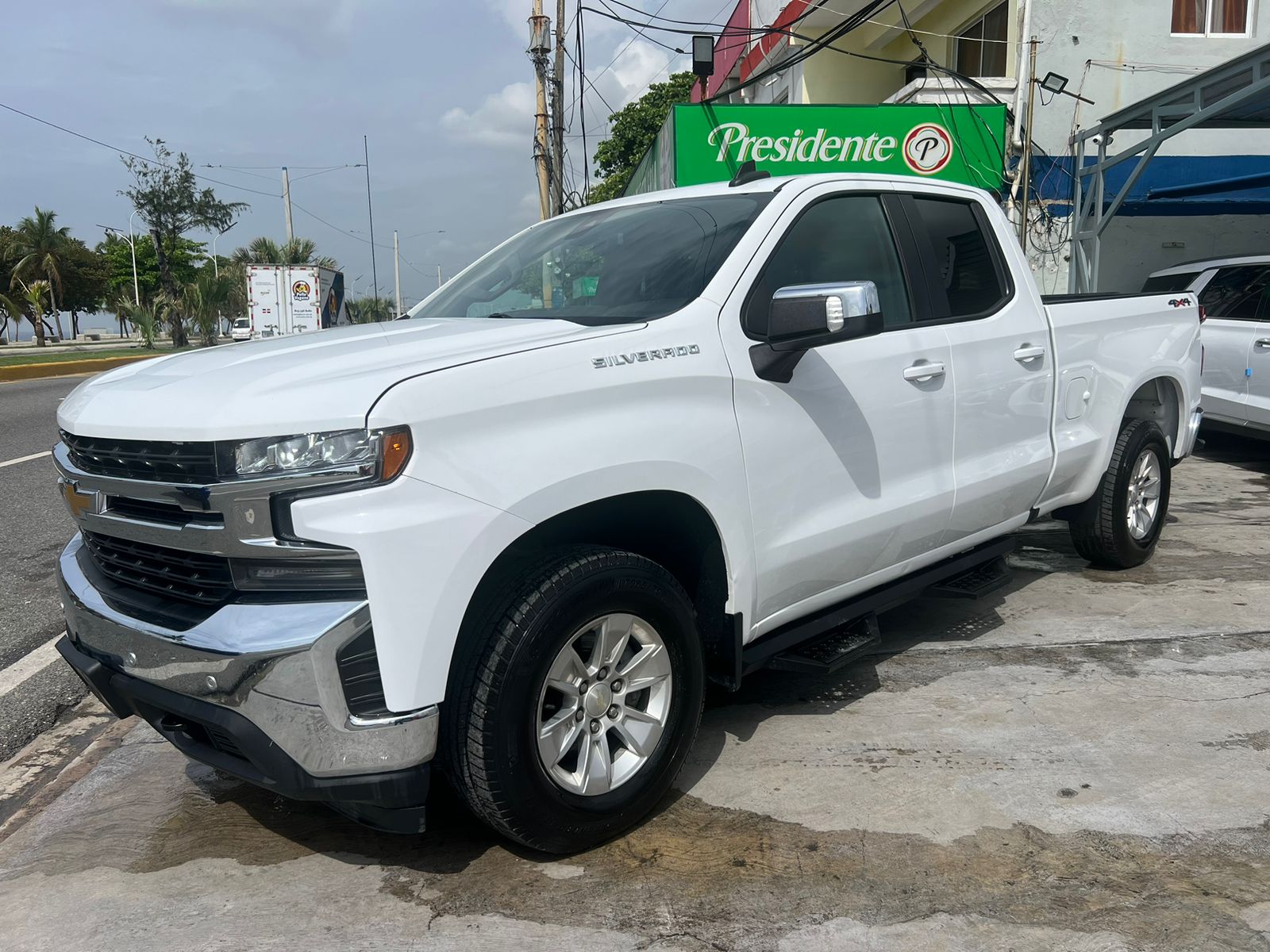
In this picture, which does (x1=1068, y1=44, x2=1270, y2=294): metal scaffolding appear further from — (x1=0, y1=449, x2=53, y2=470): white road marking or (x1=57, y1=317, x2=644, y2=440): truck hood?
(x1=0, y1=449, x2=53, y2=470): white road marking

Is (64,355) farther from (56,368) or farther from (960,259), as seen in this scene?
(960,259)

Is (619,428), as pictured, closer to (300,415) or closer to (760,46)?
(300,415)

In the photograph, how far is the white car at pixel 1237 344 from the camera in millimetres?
8367

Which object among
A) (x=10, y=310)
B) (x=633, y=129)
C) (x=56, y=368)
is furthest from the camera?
(x=10, y=310)

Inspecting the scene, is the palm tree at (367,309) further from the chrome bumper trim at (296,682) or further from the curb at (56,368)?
the chrome bumper trim at (296,682)

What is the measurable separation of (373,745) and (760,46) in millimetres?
20292

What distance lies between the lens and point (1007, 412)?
4156 millimetres

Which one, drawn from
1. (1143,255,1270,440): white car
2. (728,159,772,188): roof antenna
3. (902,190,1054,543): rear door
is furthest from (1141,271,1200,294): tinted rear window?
(728,159,772,188): roof antenna

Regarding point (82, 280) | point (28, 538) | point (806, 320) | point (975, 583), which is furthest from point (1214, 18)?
point (82, 280)

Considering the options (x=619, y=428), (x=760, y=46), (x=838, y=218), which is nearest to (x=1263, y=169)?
(x=760, y=46)

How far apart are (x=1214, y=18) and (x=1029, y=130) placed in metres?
3.71

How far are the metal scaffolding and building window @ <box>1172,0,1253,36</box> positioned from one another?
2173 millimetres

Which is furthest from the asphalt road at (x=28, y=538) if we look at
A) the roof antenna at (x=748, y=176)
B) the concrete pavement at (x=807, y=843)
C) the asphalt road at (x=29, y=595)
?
the roof antenna at (x=748, y=176)

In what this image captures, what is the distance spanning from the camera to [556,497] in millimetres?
2553
